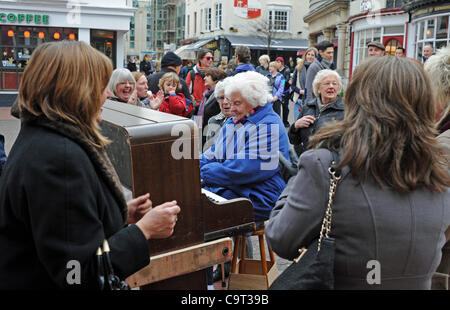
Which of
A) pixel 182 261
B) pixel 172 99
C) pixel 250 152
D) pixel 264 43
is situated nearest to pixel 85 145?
pixel 182 261

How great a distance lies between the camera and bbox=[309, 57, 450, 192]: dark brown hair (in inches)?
69.0

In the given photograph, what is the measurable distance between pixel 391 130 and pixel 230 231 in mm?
1588

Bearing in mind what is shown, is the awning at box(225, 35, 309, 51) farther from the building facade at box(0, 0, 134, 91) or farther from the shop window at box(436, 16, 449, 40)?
the shop window at box(436, 16, 449, 40)

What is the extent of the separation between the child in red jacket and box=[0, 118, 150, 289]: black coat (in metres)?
4.89

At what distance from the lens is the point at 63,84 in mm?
1715

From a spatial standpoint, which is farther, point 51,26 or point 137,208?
point 51,26

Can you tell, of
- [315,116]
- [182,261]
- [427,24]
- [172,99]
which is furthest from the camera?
[427,24]

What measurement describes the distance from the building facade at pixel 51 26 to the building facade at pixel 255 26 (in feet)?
80.8

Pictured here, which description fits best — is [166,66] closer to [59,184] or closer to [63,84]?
[63,84]

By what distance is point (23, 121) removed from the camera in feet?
5.71

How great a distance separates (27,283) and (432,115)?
163 centimetres
